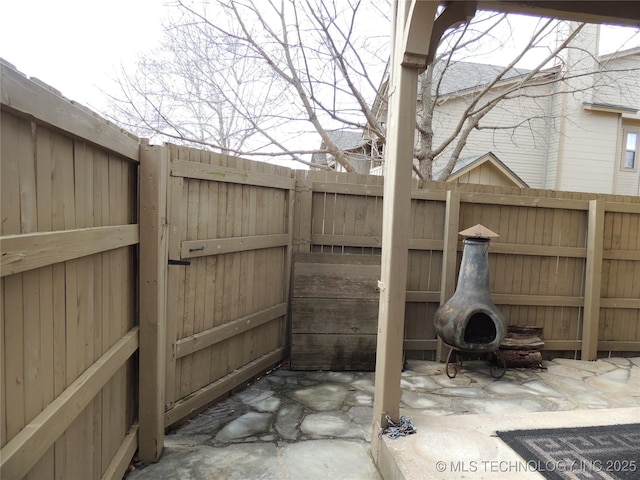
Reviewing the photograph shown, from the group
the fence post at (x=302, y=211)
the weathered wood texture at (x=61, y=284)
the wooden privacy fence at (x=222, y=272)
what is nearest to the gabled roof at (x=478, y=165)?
the fence post at (x=302, y=211)

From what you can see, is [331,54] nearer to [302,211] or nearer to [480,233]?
[302,211]

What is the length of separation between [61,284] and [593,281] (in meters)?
4.85

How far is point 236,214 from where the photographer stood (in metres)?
3.24

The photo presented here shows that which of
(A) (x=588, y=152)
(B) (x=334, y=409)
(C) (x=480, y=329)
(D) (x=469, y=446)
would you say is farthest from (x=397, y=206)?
(A) (x=588, y=152)

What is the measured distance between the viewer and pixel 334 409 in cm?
306

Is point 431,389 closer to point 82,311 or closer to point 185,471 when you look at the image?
point 185,471

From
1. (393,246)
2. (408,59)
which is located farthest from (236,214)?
(408,59)

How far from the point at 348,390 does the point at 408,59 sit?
256 cm

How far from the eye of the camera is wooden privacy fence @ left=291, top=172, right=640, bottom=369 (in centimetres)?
388

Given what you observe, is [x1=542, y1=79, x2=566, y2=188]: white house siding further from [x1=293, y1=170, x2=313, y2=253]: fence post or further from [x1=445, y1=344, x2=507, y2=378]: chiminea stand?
[x1=293, y1=170, x2=313, y2=253]: fence post

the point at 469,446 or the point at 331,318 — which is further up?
the point at 331,318

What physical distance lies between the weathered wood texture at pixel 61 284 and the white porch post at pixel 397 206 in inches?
55.7

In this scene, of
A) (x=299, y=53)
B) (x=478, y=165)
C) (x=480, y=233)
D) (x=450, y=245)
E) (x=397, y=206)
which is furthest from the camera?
(x=478, y=165)

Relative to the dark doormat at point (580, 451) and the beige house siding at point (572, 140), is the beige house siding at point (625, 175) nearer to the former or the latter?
the beige house siding at point (572, 140)
